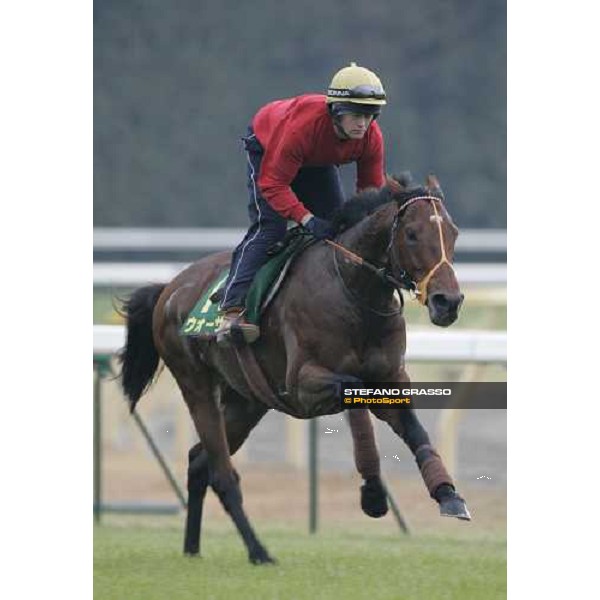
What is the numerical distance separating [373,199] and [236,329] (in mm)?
771

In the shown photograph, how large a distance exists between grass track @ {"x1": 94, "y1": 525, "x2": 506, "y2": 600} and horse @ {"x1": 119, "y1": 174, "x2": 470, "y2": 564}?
0.67 ft

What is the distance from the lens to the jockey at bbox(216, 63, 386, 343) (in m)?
7.31

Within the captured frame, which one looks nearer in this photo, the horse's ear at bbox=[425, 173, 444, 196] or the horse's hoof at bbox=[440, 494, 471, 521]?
the horse's hoof at bbox=[440, 494, 471, 521]

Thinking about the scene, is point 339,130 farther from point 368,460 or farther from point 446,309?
point 368,460

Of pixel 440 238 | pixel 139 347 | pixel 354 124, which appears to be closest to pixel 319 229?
pixel 354 124

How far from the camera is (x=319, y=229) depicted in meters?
7.55

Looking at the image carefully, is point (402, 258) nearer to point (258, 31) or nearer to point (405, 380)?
point (405, 380)

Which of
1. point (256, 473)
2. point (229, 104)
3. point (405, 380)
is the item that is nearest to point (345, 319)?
point (405, 380)

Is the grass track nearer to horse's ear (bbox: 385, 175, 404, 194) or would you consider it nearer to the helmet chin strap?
horse's ear (bbox: 385, 175, 404, 194)

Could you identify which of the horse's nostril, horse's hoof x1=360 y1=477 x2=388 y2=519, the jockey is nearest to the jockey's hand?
the jockey

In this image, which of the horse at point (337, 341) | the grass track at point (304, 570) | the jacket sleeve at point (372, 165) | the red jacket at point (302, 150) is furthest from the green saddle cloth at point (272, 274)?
the grass track at point (304, 570)

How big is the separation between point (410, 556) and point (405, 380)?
1061 millimetres

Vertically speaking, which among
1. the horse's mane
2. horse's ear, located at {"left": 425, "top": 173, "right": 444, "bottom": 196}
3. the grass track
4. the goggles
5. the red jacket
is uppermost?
the goggles

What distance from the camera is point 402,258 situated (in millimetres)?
7090
